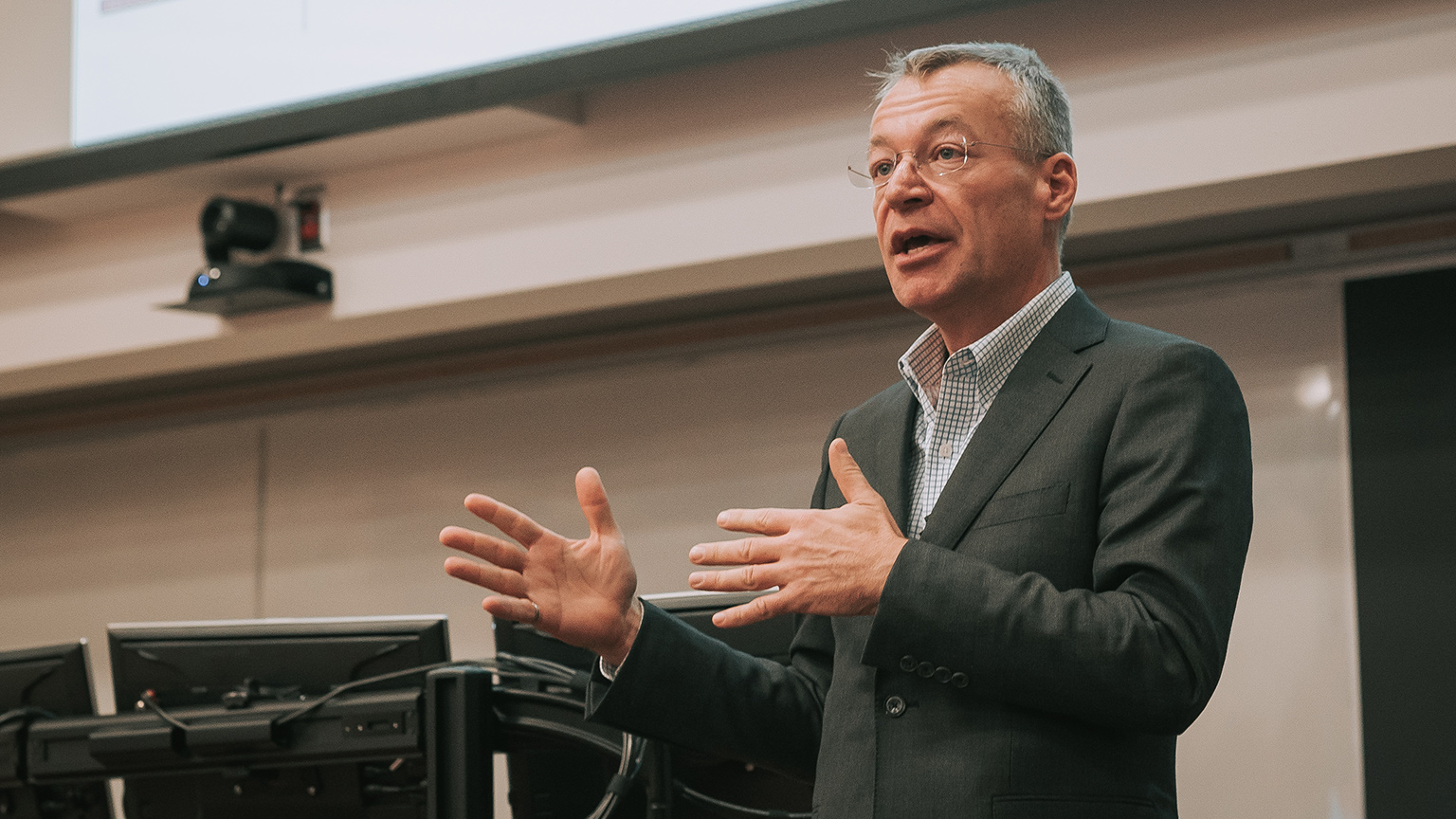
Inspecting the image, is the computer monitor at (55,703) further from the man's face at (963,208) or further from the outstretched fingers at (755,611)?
the man's face at (963,208)

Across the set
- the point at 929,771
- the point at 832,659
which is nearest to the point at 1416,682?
the point at 832,659

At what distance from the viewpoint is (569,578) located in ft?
4.88

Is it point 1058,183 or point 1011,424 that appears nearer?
point 1011,424

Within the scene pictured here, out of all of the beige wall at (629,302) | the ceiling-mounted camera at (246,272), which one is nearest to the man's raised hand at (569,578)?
the beige wall at (629,302)

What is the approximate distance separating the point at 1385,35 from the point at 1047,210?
145cm

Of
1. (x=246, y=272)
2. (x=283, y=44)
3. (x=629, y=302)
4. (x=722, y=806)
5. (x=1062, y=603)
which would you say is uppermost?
(x=283, y=44)

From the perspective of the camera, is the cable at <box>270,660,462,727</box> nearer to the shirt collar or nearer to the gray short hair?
the shirt collar

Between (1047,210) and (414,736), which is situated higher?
(1047,210)

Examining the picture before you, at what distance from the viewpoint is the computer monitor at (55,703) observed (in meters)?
2.41

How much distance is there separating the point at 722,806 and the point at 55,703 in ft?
4.22

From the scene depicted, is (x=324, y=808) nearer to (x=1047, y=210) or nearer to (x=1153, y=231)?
(x=1047, y=210)

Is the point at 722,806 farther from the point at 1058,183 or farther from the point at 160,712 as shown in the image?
the point at 1058,183

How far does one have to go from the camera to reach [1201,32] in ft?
8.95

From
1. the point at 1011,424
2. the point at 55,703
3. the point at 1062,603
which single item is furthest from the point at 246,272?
the point at 1062,603
